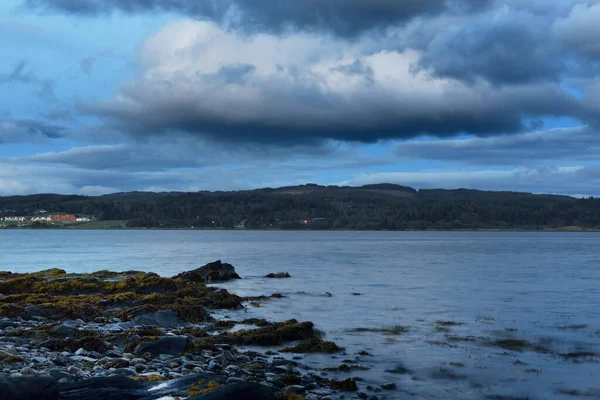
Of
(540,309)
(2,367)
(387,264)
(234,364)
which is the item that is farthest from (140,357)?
(387,264)

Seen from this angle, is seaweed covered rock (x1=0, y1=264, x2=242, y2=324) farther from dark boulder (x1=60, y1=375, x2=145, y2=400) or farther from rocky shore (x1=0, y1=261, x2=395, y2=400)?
dark boulder (x1=60, y1=375, x2=145, y2=400)

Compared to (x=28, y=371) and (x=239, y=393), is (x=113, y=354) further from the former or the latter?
(x=239, y=393)

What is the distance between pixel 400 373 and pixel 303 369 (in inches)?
108

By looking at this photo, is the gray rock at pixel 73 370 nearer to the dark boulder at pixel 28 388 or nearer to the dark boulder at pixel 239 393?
the dark boulder at pixel 28 388

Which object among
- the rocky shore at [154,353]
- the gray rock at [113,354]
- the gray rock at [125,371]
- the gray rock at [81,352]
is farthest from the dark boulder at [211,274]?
the gray rock at [125,371]

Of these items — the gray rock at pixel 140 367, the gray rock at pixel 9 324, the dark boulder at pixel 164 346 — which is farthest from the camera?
the gray rock at pixel 9 324

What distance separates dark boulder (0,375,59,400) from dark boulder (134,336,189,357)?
587 cm

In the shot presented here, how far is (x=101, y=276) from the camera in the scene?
41.0 meters

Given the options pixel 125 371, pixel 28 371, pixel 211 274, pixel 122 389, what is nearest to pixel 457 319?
pixel 125 371

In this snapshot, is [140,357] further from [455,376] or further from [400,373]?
[455,376]

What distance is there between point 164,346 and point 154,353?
53cm

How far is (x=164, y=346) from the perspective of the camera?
17141 millimetres

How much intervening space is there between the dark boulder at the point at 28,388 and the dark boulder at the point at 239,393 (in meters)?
2.50

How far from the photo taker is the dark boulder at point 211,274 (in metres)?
42.0
